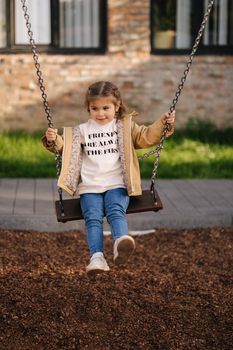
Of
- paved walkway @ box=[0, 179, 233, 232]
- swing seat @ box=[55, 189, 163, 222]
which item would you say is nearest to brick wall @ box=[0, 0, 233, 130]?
paved walkway @ box=[0, 179, 233, 232]

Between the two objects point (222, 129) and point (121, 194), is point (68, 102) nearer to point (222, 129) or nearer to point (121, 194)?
point (222, 129)

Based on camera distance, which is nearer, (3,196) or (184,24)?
Answer: (3,196)

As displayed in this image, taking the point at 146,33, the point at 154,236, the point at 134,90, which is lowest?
the point at 154,236

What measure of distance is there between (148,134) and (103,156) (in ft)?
0.97

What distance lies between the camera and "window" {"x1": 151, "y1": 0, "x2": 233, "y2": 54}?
13.7m

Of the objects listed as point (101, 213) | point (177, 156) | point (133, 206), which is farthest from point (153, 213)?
point (177, 156)

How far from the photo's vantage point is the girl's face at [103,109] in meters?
5.01

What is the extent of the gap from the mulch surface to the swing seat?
25.1 inches

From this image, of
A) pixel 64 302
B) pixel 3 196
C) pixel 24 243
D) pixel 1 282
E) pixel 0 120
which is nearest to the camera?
pixel 64 302

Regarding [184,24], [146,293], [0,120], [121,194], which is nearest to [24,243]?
[146,293]

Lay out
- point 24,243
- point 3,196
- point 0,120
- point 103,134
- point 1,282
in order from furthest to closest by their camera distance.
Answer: point 0,120 → point 3,196 → point 24,243 → point 1,282 → point 103,134

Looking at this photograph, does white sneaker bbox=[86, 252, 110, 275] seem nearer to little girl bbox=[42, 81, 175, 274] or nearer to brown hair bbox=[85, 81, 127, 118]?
little girl bbox=[42, 81, 175, 274]

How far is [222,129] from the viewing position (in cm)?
1362

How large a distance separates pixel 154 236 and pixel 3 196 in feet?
5.81
